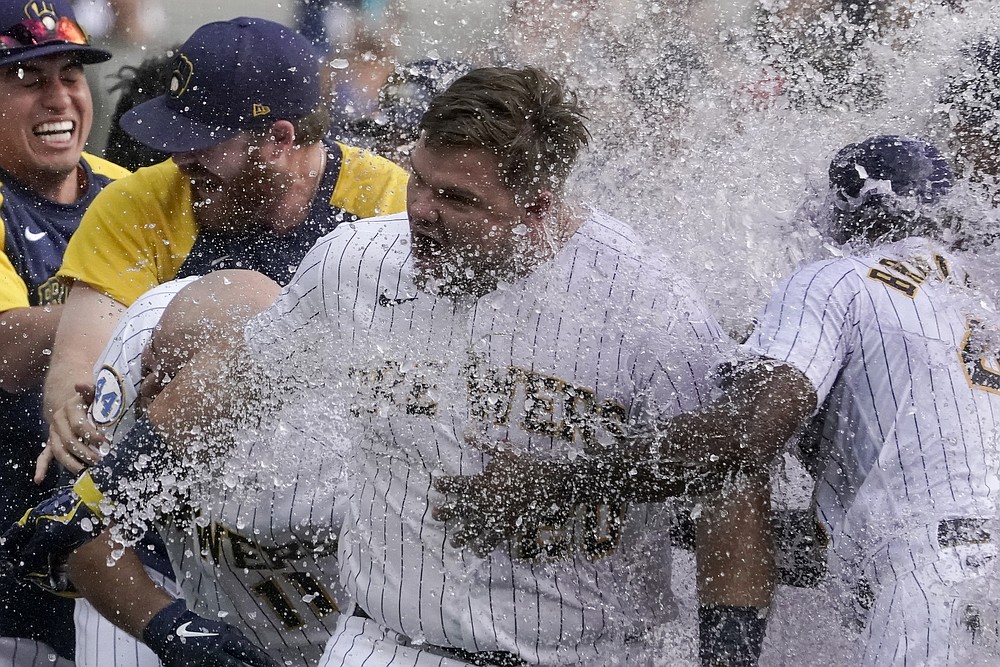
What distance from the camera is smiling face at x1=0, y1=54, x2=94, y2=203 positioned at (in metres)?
3.54

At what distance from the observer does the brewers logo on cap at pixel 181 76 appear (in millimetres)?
3158

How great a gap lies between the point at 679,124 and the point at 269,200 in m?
1.31

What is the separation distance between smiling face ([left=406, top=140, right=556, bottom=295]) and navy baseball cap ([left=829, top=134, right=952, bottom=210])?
0.77 meters

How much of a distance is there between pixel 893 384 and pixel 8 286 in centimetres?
251

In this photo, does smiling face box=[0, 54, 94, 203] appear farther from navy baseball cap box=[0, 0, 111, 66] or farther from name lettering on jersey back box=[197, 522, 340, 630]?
name lettering on jersey back box=[197, 522, 340, 630]

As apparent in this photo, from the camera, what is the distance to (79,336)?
121 inches

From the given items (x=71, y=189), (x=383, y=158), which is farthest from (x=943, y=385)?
(x=71, y=189)

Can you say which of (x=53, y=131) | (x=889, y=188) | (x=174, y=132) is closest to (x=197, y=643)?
(x=174, y=132)

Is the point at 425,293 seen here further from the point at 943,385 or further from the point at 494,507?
the point at 943,385

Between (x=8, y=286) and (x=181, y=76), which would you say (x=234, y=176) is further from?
(x=8, y=286)

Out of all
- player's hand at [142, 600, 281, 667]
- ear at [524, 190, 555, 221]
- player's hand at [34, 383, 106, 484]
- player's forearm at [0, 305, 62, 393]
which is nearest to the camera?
ear at [524, 190, 555, 221]

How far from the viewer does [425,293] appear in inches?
87.4

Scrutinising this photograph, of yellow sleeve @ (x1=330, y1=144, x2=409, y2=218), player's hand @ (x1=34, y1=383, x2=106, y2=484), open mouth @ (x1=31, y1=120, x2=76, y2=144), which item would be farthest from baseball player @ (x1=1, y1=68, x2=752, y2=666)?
open mouth @ (x1=31, y1=120, x2=76, y2=144)

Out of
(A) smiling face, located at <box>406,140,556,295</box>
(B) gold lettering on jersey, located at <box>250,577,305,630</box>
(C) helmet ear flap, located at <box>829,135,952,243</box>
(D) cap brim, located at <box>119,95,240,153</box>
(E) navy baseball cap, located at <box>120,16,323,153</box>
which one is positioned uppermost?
(E) navy baseball cap, located at <box>120,16,323,153</box>
